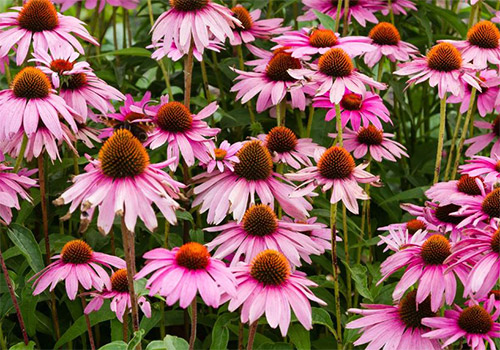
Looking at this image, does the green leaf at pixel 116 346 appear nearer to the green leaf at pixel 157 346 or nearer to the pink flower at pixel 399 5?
the green leaf at pixel 157 346

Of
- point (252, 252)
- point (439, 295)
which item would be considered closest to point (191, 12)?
point (252, 252)

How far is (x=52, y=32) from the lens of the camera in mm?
1800

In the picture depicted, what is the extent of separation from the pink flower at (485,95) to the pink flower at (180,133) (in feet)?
2.35

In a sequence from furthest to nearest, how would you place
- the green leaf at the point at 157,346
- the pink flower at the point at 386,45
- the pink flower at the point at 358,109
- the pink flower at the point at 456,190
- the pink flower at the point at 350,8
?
1. the pink flower at the point at 350,8
2. the pink flower at the point at 386,45
3. the pink flower at the point at 358,109
4. the pink flower at the point at 456,190
5. the green leaf at the point at 157,346

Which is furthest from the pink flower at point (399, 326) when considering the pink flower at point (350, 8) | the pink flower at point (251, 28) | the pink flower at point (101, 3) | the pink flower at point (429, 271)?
the pink flower at point (101, 3)

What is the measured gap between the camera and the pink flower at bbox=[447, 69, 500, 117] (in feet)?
6.58

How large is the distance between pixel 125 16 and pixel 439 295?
1855 millimetres

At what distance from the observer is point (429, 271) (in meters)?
1.37

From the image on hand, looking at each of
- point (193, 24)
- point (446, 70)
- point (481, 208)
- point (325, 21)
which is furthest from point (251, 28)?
point (481, 208)

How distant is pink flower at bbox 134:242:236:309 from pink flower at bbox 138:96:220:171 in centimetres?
44

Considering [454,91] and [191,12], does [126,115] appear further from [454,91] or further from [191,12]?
[454,91]

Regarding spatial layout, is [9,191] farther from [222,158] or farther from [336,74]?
[336,74]

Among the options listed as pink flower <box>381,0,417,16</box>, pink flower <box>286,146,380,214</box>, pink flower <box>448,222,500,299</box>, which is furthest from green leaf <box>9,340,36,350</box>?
pink flower <box>381,0,417,16</box>

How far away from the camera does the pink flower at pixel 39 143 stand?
1559mm
